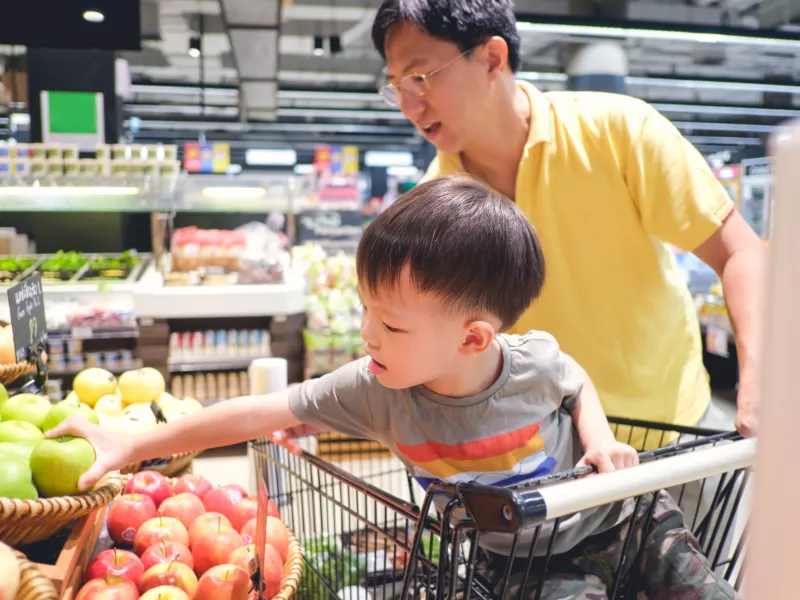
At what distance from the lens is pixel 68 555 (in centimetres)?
129

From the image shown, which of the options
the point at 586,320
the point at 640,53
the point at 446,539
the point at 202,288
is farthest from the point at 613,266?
the point at 640,53

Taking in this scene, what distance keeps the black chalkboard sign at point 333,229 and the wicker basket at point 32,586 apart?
5.82 metres

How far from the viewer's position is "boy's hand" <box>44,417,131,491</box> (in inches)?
52.9

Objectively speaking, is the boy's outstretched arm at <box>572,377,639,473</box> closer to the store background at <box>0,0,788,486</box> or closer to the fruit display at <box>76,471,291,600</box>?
the store background at <box>0,0,788,486</box>

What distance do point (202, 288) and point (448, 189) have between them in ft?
12.9

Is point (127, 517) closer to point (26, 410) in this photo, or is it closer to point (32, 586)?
point (26, 410)

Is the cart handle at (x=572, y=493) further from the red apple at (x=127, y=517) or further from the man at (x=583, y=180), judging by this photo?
the red apple at (x=127, y=517)

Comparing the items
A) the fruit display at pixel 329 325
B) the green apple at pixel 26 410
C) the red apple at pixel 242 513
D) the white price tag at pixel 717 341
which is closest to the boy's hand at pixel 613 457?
the red apple at pixel 242 513

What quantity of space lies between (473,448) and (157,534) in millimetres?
727

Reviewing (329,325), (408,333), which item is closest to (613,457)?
(408,333)

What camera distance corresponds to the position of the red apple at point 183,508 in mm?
1692

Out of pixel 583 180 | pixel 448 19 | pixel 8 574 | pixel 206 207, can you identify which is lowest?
pixel 8 574

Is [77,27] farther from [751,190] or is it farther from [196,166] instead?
[196,166]

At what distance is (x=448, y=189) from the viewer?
1236 millimetres
